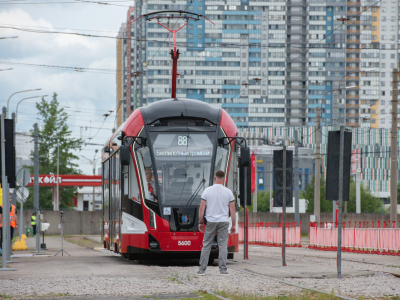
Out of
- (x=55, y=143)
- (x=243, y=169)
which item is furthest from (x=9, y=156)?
(x=55, y=143)

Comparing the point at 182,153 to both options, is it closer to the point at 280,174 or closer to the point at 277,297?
the point at 280,174

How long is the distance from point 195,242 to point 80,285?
4.38 metres

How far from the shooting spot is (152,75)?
133m

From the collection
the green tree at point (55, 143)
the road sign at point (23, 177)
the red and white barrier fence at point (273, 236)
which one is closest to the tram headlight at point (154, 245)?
the road sign at point (23, 177)

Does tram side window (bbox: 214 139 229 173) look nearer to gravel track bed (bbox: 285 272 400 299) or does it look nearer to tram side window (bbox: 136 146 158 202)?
tram side window (bbox: 136 146 158 202)

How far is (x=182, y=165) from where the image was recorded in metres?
14.2

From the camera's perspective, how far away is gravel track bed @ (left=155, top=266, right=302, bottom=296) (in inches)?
358

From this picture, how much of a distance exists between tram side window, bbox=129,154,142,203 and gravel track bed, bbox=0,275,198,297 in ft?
12.3

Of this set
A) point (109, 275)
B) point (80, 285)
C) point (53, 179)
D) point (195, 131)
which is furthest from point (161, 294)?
Result: point (53, 179)

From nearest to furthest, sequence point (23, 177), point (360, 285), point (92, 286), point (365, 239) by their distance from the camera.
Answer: point (92, 286), point (360, 285), point (23, 177), point (365, 239)

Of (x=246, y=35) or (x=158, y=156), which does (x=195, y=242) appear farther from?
(x=246, y=35)

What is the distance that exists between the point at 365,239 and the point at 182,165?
11943 mm

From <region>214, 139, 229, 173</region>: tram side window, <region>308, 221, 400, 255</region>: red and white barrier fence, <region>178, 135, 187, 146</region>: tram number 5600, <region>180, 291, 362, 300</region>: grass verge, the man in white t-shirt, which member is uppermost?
<region>178, 135, 187, 146</region>: tram number 5600

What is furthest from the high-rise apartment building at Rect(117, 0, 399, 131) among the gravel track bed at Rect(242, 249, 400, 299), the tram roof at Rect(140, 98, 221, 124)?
the gravel track bed at Rect(242, 249, 400, 299)
